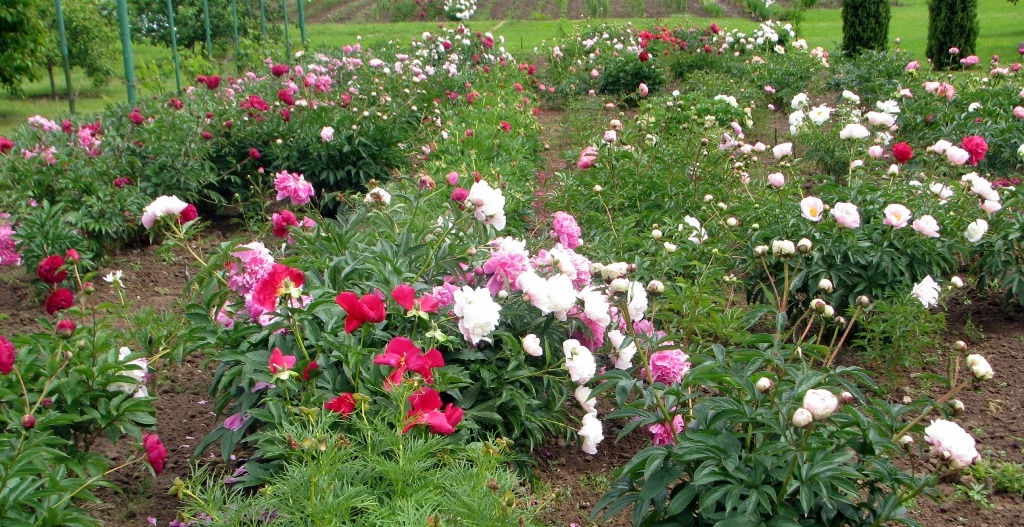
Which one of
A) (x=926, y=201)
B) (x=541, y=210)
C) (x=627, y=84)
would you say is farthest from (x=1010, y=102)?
(x=627, y=84)

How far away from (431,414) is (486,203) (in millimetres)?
762

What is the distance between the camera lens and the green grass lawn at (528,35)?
32.8ft

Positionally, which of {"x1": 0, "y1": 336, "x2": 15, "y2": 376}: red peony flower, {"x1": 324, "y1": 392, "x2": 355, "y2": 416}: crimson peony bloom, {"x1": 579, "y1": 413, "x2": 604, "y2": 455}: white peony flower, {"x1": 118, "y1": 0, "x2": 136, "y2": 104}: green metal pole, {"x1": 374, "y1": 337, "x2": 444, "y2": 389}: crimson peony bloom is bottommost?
{"x1": 579, "y1": 413, "x2": 604, "y2": 455}: white peony flower

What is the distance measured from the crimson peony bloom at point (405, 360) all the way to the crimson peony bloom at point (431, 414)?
5cm

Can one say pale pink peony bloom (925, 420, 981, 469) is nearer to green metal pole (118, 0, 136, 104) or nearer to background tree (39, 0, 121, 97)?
green metal pole (118, 0, 136, 104)

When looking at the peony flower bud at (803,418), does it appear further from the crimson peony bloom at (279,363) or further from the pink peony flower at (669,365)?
the crimson peony bloom at (279,363)

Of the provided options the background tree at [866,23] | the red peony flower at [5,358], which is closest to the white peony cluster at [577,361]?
the red peony flower at [5,358]

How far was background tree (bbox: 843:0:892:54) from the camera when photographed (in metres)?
11.3

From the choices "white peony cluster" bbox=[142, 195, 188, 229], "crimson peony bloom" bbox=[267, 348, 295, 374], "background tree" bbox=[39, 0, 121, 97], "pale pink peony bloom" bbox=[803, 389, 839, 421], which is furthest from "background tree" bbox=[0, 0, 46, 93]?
"pale pink peony bloom" bbox=[803, 389, 839, 421]

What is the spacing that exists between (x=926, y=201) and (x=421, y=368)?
8.60ft

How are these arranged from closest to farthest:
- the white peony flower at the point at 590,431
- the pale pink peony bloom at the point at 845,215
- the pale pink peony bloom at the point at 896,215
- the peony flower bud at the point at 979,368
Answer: the peony flower bud at the point at 979,368 → the white peony flower at the point at 590,431 → the pale pink peony bloom at the point at 845,215 → the pale pink peony bloom at the point at 896,215

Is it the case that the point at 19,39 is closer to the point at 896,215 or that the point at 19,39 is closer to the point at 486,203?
the point at 486,203

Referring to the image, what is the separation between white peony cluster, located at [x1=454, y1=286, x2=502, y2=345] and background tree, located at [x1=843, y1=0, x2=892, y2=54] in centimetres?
1060

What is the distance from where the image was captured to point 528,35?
2016 centimetres
